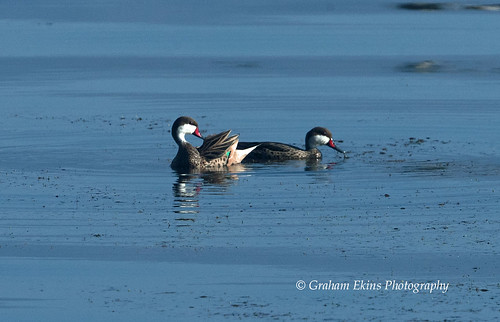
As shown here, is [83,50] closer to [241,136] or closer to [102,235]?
A: [241,136]

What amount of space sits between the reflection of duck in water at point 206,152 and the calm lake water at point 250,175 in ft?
1.02

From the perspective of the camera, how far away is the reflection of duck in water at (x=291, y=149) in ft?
60.1

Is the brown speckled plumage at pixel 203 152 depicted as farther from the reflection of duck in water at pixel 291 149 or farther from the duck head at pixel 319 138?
the duck head at pixel 319 138

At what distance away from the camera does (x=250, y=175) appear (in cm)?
1700

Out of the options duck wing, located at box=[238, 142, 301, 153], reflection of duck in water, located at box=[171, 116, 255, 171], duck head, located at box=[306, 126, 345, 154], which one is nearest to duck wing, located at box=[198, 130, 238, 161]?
reflection of duck in water, located at box=[171, 116, 255, 171]

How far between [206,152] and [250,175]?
153 cm

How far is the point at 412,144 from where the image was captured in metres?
18.9

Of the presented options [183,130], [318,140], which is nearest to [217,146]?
[183,130]

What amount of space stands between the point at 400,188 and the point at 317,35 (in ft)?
57.2

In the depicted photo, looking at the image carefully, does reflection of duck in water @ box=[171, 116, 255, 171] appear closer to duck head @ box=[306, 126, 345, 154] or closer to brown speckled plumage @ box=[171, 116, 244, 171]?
brown speckled plumage @ box=[171, 116, 244, 171]

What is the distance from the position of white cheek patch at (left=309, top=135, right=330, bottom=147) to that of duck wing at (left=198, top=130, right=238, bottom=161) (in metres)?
1.27

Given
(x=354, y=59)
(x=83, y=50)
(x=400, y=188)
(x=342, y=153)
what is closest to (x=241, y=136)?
(x=342, y=153)

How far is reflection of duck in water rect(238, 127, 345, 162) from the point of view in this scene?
1831cm

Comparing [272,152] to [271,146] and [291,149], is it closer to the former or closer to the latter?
[271,146]
